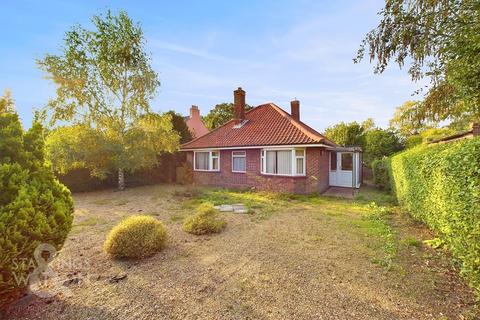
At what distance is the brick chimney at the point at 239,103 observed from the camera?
1647 cm

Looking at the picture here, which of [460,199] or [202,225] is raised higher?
[460,199]

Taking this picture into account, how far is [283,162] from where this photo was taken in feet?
42.5

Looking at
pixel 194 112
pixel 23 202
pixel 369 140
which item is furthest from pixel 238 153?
pixel 194 112

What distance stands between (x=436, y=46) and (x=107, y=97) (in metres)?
15.4

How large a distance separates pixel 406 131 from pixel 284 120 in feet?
89.9

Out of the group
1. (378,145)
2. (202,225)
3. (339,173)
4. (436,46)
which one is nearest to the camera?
(436,46)

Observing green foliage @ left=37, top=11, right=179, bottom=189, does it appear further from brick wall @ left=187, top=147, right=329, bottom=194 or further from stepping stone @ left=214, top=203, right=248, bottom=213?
stepping stone @ left=214, top=203, right=248, bottom=213

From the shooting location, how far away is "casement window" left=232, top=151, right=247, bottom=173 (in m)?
14.5

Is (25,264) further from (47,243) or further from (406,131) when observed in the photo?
(406,131)

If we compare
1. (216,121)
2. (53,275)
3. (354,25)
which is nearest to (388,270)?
(53,275)

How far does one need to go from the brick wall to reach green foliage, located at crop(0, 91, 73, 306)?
34.7 ft

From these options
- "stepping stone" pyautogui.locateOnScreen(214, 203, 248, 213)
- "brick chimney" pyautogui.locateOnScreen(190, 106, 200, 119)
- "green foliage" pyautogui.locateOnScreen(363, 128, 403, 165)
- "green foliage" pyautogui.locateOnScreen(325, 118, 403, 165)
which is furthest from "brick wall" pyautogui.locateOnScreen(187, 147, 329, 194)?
"brick chimney" pyautogui.locateOnScreen(190, 106, 200, 119)

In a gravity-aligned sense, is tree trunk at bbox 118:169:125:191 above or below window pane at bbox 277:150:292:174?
below

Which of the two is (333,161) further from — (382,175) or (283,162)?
(283,162)
